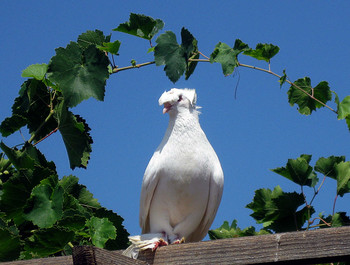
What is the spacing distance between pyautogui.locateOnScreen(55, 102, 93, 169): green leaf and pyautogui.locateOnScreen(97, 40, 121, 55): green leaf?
49 cm

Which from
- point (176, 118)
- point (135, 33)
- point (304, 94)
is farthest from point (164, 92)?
point (304, 94)

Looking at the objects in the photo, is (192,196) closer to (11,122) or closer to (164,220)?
(164,220)

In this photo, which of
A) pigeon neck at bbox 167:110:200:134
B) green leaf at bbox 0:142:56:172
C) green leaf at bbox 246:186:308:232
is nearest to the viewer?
green leaf at bbox 246:186:308:232

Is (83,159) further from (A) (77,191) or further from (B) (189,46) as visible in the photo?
(B) (189,46)

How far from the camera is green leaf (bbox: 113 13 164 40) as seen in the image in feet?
12.5

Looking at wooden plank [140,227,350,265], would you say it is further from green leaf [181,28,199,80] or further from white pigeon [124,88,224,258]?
green leaf [181,28,199,80]

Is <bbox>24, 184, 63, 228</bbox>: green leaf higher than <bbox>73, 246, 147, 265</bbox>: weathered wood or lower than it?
higher

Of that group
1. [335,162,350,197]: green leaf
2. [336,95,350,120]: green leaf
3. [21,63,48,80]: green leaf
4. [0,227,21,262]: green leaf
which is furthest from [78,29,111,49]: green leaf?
[335,162,350,197]: green leaf

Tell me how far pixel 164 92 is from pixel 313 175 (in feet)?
3.66

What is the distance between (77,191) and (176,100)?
906 mm

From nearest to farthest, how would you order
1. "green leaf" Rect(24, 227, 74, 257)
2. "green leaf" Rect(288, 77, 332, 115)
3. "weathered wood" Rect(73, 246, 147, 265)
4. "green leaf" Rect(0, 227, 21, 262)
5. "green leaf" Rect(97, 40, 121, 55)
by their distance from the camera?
"weathered wood" Rect(73, 246, 147, 265) < "green leaf" Rect(24, 227, 74, 257) < "green leaf" Rect(0, 227, 21, 262) < "green leaf" Rect(97, 40, 121, 55) < "green leaf" Rect(288, 77, 332, 115)

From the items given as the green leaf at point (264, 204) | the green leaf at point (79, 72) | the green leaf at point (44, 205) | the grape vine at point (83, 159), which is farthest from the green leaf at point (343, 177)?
the green leaf at point (44, 205)

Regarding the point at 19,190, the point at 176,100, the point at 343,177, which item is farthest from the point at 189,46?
the point at 19,190

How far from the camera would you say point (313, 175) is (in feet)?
11.0
